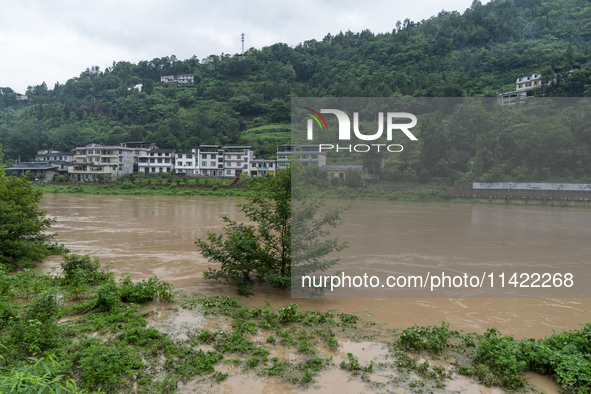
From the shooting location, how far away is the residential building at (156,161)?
52.2m

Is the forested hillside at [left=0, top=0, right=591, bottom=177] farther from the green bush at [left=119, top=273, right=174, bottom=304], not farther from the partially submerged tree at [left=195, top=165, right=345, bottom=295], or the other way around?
the green bush at [left=119, top=273, right=174, bottom=304]

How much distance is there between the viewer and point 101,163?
50.1 m

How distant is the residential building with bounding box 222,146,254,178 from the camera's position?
49.7 meters

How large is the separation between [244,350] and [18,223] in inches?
271

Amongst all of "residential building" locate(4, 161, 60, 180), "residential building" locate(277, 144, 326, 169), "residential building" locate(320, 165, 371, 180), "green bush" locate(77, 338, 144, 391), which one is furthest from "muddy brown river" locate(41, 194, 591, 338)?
"residential building" locate(4, 161, 60, 180)

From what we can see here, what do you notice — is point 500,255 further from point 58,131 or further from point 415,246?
point 58,131

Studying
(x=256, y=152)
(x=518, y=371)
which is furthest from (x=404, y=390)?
(x=256, y=152)

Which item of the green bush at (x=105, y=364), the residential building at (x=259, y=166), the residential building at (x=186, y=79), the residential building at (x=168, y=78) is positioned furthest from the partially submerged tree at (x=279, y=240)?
the residential building at (x=168, y=78)

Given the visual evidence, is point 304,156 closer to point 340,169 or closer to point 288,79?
point 340,169

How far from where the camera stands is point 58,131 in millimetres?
62969

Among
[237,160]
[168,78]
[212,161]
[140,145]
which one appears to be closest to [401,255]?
[237,160]

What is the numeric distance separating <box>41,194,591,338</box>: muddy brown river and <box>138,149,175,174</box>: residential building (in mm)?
30215

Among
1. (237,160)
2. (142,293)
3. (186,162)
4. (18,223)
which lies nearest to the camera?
(142,293)

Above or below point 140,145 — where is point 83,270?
below
